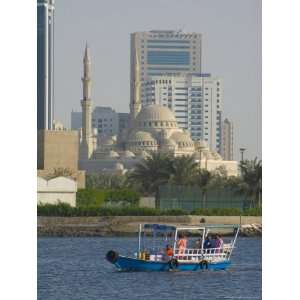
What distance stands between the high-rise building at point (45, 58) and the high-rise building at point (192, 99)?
10921mm

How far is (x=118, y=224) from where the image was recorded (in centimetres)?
3531

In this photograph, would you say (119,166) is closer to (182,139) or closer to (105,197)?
(182,139)

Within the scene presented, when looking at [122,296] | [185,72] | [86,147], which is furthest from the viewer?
[185,72]

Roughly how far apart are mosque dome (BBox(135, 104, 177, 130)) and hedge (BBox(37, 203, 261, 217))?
174 feet

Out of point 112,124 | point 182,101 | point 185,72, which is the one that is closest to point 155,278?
point 112,124

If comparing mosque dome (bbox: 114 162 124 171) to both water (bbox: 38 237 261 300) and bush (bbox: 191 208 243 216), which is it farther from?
water (bbox: 38 237 261 300)

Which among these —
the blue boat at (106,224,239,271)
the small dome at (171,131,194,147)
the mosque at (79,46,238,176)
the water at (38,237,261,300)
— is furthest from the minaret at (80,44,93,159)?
the blue boat at (106,224,239,271)

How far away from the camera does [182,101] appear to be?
411 ft

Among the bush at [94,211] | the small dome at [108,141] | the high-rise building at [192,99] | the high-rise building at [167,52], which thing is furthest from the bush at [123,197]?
the high-rise building at [167,52]

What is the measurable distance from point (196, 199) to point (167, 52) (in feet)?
334

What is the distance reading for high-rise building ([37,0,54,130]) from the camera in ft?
397
